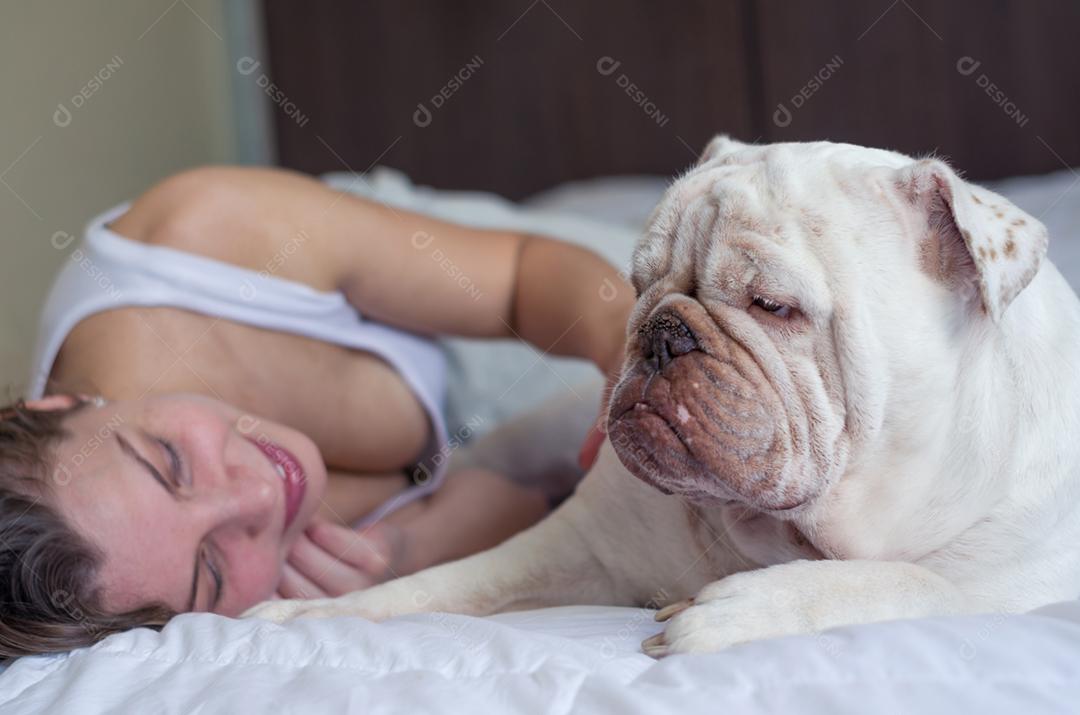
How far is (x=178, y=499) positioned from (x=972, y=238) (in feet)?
3.11

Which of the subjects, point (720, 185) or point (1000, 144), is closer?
point (720, 185)

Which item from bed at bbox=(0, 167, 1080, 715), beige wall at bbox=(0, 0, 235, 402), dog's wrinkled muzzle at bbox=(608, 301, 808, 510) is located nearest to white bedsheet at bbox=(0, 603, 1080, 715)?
bed at bbox=(0, 167, 1080, 715)

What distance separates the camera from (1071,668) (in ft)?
2.61

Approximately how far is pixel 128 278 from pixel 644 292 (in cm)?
94

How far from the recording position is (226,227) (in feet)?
5.71

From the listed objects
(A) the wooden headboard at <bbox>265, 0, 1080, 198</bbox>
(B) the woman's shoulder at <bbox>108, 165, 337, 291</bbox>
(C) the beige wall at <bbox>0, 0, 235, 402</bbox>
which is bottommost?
(A) the wooden headboard at <bbox>265, 0, 1080, 198</bbox>

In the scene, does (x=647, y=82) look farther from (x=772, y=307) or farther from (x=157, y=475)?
(x=772, y=307)

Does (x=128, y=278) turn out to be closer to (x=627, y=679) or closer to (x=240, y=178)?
(x=240, y=178)

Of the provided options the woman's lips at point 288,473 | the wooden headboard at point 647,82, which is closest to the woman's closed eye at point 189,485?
the woman's lips at point 288,473

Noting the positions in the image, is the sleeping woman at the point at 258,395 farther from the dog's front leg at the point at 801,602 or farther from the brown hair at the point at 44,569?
the dog's front leg at the point at 801,602

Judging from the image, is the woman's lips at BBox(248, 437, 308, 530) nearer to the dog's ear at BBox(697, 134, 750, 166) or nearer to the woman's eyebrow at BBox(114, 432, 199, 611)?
the woman's eyebrow at BBox(114, 432, 199, 611)

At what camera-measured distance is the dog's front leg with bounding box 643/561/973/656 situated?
88cm

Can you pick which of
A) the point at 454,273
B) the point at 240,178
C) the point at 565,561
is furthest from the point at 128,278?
the point at 565,561

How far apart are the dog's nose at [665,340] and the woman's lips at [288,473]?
65cm
